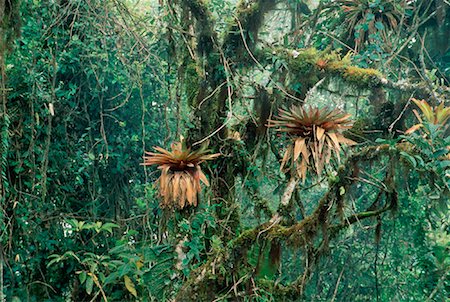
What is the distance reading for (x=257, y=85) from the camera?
13.1 feet

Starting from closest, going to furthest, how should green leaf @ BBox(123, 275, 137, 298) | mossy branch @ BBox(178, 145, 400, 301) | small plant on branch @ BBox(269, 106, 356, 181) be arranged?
small plant on branch @ BBox(269, 106, 356, 181) → mossy branch @ BBox(178, 145, 400, 301) → green leaf @ BBox(123, 275, 137, 298)

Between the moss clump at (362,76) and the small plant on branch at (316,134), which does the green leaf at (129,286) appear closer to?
the small plant on branch at (316,134)

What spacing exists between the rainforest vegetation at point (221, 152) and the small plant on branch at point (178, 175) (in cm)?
1

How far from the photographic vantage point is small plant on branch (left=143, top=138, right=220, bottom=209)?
132 inches

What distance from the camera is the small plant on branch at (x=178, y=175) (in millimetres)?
3363

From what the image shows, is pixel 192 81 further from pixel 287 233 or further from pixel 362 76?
pixel 287 233

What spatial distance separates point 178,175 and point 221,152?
65 cm

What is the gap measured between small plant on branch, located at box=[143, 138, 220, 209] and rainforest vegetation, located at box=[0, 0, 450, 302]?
0.01 meters

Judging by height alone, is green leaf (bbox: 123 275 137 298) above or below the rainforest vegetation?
below

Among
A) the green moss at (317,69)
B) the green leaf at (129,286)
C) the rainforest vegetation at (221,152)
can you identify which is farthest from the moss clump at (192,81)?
the green leaf at (129,286)

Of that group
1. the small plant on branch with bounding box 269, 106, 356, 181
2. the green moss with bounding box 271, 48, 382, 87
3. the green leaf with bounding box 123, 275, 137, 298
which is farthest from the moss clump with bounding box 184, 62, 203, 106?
the green leaf with bounding box 123, 275, 137, 298

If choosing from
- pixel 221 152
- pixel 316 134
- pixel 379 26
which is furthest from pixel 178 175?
pixel 379 26

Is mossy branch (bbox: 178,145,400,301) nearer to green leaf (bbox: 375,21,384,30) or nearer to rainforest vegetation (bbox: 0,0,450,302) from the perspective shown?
rainforest vegetation (bbox: 0,0,450,302)

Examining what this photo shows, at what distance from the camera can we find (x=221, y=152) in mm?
3973
